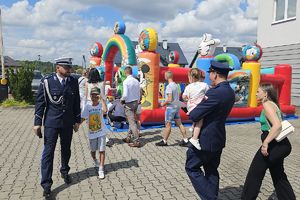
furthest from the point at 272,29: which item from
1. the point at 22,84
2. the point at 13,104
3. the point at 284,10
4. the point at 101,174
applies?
the point at 101,174

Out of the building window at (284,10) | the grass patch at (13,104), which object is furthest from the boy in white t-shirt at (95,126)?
the building window at (284,10)

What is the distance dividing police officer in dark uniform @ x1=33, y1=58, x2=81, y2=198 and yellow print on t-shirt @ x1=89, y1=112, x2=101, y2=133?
2.10 feet

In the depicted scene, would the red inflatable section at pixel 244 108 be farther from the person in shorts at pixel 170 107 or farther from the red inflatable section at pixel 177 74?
the person in shorts at pixel 170 107

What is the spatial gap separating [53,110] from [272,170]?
293 centimetres

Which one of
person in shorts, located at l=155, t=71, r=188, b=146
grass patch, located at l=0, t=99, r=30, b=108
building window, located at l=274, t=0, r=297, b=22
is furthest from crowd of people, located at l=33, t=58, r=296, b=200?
building window, located at l=274, t=0, r=297, b=22

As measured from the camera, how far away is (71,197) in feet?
13.6

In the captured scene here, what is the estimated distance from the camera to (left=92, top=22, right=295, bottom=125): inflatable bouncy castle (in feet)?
30.6

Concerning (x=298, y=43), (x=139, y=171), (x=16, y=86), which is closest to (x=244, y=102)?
(x=298, y=43)

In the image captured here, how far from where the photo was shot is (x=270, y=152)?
3594 mm

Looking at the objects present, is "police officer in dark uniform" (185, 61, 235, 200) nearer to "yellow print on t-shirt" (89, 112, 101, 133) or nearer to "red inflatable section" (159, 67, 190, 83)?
"yellow print on t-shirt" (89, 112, 101, 133)

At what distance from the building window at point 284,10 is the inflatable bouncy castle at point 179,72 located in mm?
4556

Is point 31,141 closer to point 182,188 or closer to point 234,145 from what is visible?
point 182,188

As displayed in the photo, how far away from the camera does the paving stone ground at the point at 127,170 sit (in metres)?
4.33

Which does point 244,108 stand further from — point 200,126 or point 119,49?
point 200,126
